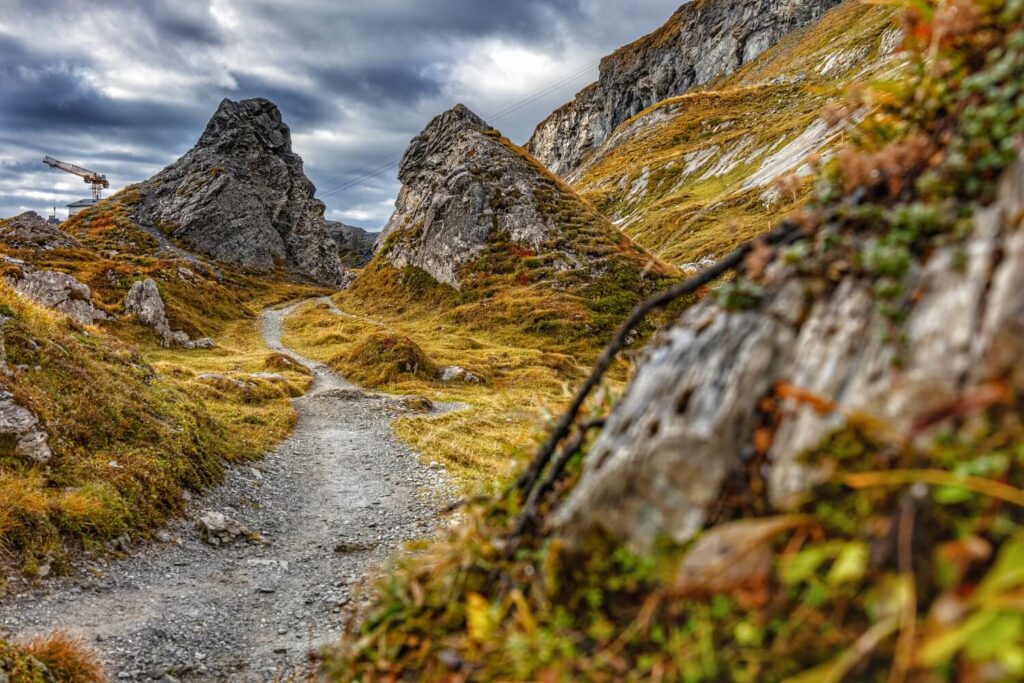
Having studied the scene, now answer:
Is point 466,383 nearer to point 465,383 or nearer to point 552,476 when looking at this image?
point 465,383

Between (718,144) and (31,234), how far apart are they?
108785 millimetres

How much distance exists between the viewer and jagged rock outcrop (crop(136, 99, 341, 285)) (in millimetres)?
89438

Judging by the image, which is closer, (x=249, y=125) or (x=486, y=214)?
(x=486, y=214)

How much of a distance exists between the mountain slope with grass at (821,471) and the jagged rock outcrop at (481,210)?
136 ft

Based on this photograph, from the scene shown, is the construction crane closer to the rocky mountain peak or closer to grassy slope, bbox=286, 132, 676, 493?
the rocky mountain peak

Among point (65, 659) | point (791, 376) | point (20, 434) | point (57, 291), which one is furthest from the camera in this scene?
point (57, 291)

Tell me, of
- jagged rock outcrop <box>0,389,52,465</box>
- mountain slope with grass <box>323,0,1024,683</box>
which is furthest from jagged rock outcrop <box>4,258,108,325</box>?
mountain slope with grass <box>323,0,1024,683</box>

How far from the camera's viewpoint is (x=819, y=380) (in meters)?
2.42

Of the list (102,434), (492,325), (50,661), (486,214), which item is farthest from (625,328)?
(486,214)

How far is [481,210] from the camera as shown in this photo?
49562mm

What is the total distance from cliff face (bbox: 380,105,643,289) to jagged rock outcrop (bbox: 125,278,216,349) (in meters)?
20.7

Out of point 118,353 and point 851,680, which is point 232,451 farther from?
point 851,680

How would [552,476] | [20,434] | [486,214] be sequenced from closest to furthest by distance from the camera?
1. [552,476]
2. [20,434]
3. [486,214]

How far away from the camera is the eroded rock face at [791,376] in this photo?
6.64ft
